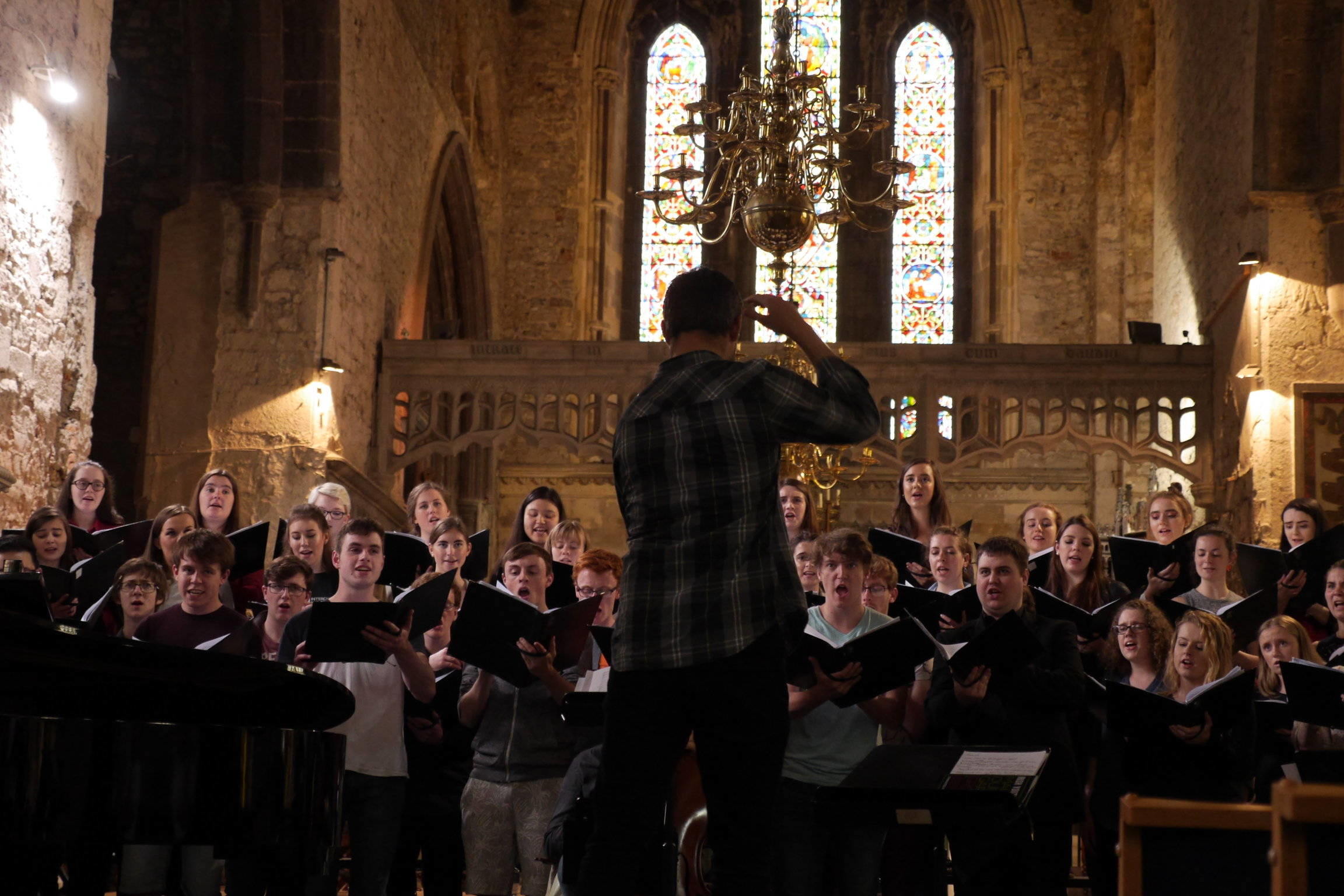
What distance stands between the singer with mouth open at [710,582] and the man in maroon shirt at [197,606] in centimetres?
241

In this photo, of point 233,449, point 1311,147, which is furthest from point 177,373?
point 1311,147

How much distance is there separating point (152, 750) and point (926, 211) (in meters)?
14.4

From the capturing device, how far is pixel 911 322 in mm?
16922

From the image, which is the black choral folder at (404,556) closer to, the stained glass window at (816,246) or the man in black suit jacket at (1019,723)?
the man in black suit jacket at (1019,723)

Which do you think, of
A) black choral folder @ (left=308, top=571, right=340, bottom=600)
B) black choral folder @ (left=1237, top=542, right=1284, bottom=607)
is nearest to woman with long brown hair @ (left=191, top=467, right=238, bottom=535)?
black choral folder @ (left=308, top=571, right=340, bottom=600)

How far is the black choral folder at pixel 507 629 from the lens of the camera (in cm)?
441

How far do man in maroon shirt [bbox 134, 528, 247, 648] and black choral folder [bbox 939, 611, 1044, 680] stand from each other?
2.17 meters

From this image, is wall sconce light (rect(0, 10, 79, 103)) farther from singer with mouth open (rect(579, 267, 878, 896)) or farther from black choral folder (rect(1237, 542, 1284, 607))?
black choral folder (rect(1237, 542, 1284, 607))

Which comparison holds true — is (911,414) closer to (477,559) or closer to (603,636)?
(477,559)

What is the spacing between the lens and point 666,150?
57.2ft

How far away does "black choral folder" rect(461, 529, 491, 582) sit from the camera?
627 centimetres

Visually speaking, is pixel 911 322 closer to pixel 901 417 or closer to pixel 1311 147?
pixel 901 417

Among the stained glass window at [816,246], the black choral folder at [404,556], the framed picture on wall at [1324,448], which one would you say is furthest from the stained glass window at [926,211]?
the black choral folder at [404,556]

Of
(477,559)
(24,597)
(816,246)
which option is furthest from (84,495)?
(816,246)
